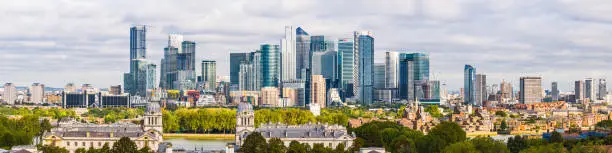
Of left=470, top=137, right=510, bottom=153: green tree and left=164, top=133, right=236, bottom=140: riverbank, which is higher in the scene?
left=470, top=137, right=510, bottom=153: green tree

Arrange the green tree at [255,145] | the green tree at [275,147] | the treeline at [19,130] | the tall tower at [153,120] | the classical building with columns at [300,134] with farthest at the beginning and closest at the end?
1. the tall tower at [153,120]
2. the classical building with columns at [300,134]
3. the treeline at [19,130]
4. the green tree at [255,145]
5. the green tree at [275,147]

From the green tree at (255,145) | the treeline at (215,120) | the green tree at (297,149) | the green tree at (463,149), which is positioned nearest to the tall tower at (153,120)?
the green tree at (255,145)

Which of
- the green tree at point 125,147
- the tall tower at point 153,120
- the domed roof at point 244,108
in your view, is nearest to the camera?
the green tree at point 125,147

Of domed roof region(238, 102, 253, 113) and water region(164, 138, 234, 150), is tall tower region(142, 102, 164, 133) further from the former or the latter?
domed roof region(238, 102, 253, 113)

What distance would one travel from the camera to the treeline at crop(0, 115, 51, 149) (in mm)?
69312

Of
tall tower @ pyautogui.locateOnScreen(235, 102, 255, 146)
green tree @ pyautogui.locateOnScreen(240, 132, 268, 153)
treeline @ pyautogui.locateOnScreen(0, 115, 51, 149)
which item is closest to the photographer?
green tree @ pyautogui.locateOnScreen(240, 132, 268, 153)

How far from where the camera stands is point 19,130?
263ft

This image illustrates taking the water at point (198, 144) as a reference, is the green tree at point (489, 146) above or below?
above

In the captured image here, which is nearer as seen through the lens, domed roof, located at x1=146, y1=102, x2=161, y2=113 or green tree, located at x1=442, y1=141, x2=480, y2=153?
green tree, located at x1=442, y1=141, x2=480, y2=153

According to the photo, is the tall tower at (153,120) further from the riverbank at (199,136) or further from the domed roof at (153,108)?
the riverbank at (199,136)

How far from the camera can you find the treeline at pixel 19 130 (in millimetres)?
69312

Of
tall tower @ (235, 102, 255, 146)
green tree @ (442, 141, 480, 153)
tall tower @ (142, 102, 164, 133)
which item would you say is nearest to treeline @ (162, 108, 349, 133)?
tall tower @ (235, 102, 255, 146)

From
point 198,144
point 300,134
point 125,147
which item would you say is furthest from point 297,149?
point 198,144

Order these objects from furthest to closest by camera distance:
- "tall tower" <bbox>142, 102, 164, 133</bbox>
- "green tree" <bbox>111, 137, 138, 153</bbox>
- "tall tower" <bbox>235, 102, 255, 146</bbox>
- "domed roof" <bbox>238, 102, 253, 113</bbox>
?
"domed roof" <bbox>238, 102, 253, 113</bbox> → "tall tower" <bbox>235, 102, 255, 146</bbox> → "tall tower" <bbox>142, 102, 164, 133</bbox> → "green tree" <bbox>111, 137, 138, 153</bbox>
